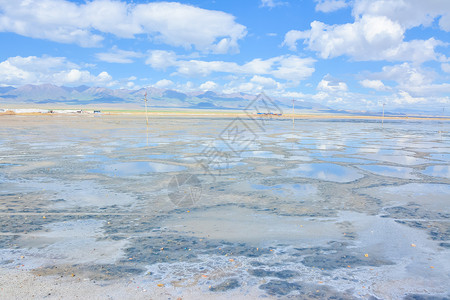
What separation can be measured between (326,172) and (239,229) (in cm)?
939

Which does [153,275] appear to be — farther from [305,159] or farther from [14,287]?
[305,159]

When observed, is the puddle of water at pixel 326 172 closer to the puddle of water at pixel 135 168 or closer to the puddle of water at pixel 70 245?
the puddle of water at pixel 135 168

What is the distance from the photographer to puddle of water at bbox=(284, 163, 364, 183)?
51.9 ft

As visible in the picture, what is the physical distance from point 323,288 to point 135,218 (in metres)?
5.73

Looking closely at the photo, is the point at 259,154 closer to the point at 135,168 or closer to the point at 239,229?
the point at 135,168

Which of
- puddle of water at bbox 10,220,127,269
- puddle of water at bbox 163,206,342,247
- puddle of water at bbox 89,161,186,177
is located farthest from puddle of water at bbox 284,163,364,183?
puddle of water at bbox 10,220,127,269

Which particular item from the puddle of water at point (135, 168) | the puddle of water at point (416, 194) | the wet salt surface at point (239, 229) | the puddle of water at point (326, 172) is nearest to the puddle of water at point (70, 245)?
the wet salt surface at point (239, 229)

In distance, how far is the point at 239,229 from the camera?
917 centimetres

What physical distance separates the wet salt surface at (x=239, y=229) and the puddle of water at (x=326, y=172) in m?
0.17

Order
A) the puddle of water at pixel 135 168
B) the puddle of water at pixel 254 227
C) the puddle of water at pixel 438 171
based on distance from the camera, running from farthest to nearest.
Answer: the puddle of water at pixel 438 171 < the puddle of water at pixel 135 168 < the puddle of water at pixel 254 227

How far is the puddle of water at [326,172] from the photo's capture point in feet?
51.9

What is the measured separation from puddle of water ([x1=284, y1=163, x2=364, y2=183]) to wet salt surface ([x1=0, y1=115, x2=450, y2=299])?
169 millimetres

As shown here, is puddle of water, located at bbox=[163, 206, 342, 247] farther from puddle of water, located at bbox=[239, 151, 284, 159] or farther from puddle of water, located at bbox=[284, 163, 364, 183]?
puddle of water, located at bbox=[239, 151, 284, 159]

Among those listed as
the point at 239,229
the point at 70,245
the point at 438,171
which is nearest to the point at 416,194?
the point at 438,171
